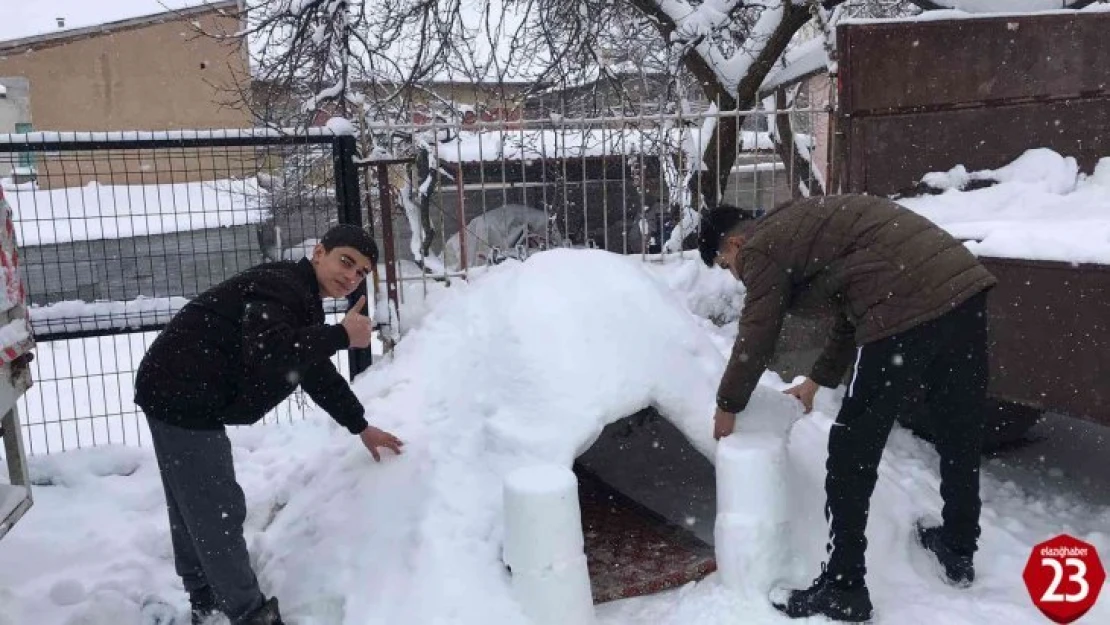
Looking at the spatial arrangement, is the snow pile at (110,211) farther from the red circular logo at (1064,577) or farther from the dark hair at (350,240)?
the red circular logo at (1064,577)

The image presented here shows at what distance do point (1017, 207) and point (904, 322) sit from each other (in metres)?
2.39

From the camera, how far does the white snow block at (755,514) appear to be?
3.14 metres

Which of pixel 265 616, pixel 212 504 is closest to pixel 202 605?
pixel 265 616

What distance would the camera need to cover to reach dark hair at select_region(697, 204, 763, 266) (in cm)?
316

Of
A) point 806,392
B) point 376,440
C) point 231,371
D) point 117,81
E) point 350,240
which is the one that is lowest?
point 376,440

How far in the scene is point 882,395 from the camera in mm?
2959

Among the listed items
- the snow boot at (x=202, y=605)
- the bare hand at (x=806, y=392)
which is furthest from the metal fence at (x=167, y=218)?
the bare hand at (x=806, y=392)

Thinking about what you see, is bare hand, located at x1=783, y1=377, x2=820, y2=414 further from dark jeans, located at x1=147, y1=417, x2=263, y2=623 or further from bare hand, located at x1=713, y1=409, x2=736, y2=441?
dark jeans, located at x1=147, y1=417, x2=263, y2=623

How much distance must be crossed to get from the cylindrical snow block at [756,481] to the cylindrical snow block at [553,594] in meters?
0.66

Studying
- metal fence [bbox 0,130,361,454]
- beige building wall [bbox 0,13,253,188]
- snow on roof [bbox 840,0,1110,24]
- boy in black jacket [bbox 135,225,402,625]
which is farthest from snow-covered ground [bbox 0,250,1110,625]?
beige building wall [bbox 0,13,253,188]

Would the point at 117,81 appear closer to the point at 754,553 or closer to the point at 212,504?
the point at 212,504

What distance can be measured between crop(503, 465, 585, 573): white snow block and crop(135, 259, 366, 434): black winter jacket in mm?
804

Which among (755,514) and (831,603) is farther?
(755,514)

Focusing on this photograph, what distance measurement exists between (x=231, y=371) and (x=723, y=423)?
1847 millimetres
